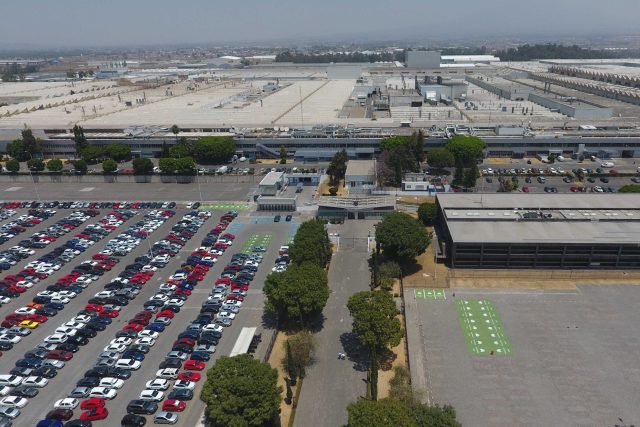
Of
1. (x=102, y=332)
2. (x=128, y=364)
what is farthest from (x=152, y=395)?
(x=102, y=332)

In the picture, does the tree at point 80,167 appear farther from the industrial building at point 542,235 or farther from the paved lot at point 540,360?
the paved lot at point 540,360

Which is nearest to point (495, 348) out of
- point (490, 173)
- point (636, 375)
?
point (636, 375)

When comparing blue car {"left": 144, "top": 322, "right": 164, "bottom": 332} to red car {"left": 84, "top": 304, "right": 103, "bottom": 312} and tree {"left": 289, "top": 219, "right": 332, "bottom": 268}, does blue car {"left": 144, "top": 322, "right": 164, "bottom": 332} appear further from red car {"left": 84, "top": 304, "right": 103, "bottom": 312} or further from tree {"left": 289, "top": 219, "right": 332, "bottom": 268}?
tree {"left": 289, "top": 219, "right": 332, "bottom": 268}

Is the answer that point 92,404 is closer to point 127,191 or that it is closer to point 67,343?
point 67,343

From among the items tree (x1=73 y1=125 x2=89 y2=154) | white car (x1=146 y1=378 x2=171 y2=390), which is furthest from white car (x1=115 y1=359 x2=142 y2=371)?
tree (x1=73 y1=125 x2=89 y2=154)

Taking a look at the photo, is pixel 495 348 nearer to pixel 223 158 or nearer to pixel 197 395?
pixel 197 395

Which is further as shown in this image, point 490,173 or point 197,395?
point 490,173
